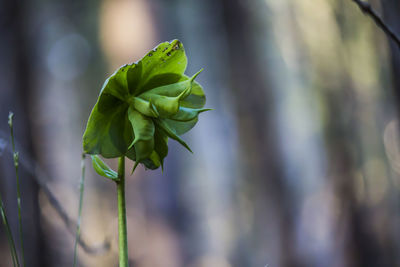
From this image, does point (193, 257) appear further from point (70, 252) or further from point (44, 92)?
point (44, 92)

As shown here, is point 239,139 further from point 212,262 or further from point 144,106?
point 144,106

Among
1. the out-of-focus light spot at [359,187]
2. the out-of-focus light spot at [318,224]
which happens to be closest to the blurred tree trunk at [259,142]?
the out-of-focus light spot at [318,224]

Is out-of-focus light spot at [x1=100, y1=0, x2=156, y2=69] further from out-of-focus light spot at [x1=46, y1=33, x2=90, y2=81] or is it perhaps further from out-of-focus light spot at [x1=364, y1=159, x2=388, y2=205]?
out-of-focus light spot at [x1=364, y1=159, x2=388, y2=205]

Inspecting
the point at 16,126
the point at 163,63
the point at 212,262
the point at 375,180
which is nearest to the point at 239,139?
the point at 375,180

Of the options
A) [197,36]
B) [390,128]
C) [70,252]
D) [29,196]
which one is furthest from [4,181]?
[197,36]

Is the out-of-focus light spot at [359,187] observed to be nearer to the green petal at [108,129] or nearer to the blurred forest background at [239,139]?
the blurred forest background at [239,139]

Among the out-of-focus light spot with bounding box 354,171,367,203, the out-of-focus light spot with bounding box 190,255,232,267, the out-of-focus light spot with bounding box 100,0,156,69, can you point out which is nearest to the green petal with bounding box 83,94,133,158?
the out-of-focus light spot with bounding box 354,171,367,203
